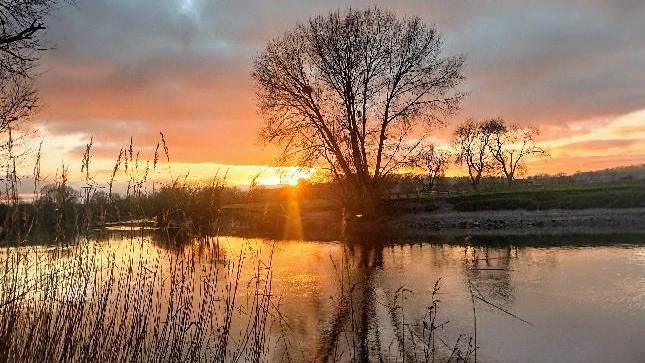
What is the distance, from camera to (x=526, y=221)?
27.8 metres

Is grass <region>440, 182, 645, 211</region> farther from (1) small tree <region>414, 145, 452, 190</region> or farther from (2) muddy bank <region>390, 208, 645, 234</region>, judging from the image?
(1) small tree <region>414, 145, 452, 190</region>

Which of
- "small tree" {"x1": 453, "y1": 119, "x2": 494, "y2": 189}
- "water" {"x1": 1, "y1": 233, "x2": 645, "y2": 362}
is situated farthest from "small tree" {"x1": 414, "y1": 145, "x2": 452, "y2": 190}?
"water" {"x1": 1, "y1": 233, "x2": 645, "y2": 362}

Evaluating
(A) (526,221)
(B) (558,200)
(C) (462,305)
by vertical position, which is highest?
(B) (558,200)

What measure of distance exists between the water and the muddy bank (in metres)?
8.81

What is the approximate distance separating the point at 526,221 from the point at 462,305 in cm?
2027

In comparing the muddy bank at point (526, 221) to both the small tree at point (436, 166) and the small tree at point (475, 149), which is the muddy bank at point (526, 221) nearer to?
the small tree at point (436, 166)

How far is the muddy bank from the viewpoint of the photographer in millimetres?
25203

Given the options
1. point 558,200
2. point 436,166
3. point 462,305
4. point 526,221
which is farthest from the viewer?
point 436,166

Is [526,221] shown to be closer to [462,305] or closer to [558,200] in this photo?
[558,200]

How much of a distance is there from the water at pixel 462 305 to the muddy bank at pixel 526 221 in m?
8.81

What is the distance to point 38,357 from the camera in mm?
4566

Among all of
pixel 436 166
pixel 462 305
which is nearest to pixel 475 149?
pixel 436 166

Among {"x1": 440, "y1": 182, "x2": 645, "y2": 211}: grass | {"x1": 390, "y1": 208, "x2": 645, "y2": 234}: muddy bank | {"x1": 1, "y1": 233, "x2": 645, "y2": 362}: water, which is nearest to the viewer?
{"x1": 1, "y1": 233, "x2": 645, "y2": 362}: water

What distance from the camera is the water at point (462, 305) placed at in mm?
6887
